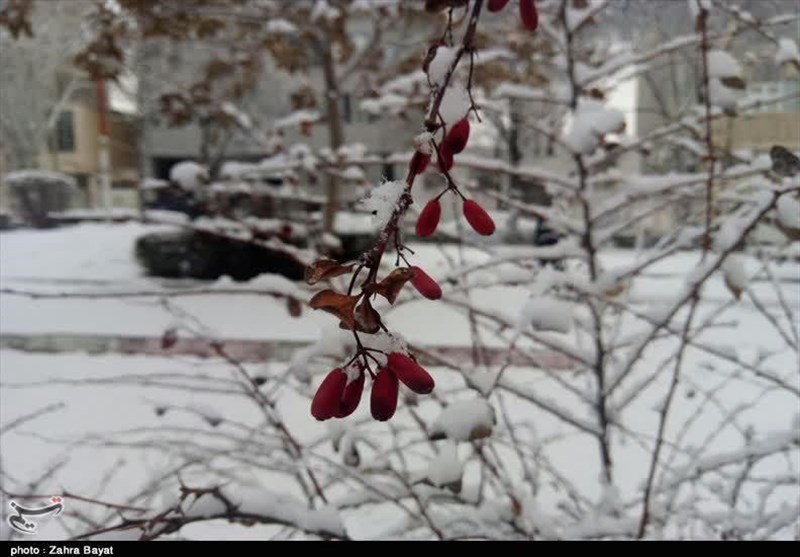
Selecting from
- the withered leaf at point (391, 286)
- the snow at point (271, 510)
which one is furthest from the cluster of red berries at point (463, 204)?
the snow at point (271, 510)

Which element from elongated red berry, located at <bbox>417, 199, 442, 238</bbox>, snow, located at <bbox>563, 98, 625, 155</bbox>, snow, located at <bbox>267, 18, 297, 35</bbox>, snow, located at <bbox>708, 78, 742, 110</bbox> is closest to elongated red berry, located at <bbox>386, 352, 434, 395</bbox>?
elongated red berry, located at <bbox>417, 199, 442, 238</bbox>

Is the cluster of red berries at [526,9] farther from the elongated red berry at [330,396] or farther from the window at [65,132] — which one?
the window at [65,132]

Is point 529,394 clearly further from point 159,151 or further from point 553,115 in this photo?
point 159,151

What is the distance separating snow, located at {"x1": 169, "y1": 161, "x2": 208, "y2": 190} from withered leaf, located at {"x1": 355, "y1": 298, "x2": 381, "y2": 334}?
1.64 m

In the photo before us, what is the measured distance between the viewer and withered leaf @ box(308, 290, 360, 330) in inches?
16.0

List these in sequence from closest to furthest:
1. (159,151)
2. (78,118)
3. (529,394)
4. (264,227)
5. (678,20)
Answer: (529,394) < (678,20) < (264,227) < (78,118) < (159,151)

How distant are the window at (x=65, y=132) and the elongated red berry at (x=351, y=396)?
2.03 metres

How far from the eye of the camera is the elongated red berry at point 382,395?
17.7 inches

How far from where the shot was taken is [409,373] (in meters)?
0.45

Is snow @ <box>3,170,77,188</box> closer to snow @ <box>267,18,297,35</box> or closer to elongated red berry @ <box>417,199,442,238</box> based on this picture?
elongated red berry @ <box>417,199,442,238</box>

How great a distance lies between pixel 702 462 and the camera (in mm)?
1415
